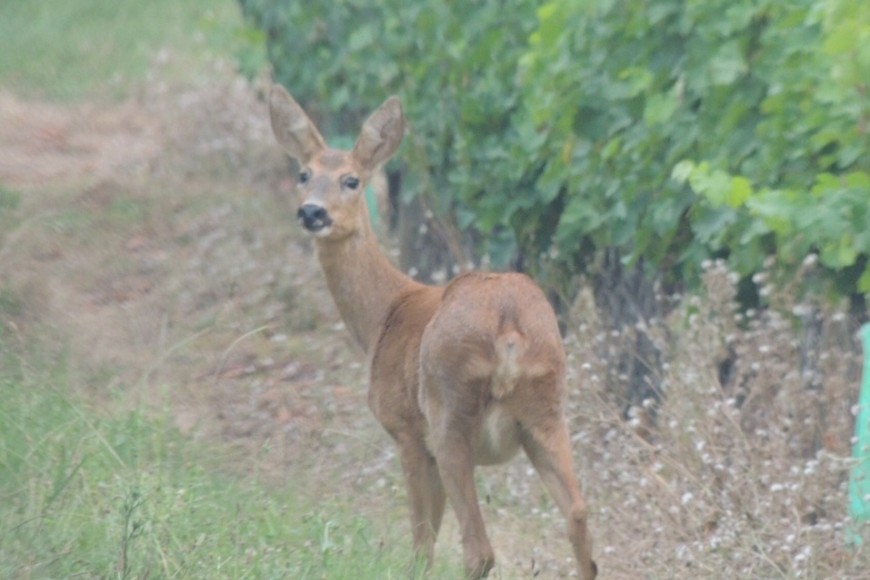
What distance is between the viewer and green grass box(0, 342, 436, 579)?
18.0 feet

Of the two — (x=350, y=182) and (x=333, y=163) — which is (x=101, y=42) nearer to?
(x=333, y=163)

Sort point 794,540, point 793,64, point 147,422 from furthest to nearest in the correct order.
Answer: point 147,422 → point 793,64 → point 794,540

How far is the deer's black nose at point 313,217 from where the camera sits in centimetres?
713

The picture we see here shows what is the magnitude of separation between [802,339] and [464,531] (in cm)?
174

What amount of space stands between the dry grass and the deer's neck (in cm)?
54

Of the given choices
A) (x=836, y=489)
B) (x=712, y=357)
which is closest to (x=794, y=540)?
(x=836, y=489)

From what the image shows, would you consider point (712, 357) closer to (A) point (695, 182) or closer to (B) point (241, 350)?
(A) point (695, 182)

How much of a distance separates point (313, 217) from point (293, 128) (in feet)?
2.91

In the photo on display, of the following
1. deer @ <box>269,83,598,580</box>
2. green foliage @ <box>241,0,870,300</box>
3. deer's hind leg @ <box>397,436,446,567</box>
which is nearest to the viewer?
deer @ <box>269,83,598,580</box>

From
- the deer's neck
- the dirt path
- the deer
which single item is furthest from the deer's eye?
the dirt path

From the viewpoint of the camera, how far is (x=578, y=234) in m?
8.52

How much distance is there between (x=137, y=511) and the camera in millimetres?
5910

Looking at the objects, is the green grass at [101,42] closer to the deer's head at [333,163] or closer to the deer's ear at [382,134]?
the deer's head at [333,163]

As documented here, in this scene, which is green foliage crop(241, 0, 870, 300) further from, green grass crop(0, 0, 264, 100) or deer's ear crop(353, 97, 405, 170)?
green grass crop(0, 0, 264, 100)
